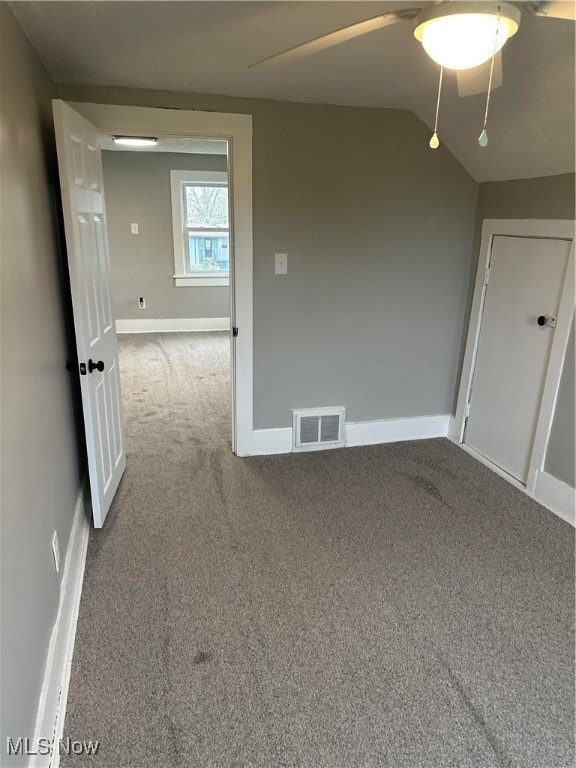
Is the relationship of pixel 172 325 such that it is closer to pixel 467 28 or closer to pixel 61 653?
pixel 61 653

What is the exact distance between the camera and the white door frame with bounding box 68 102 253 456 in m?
2.58

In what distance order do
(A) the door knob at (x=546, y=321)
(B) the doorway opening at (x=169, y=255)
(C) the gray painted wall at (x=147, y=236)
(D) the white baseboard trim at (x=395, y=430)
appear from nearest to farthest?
1. (A) the door knob at (x=546, y=321)
2. (D) the white baseboard trim at (x=395, y=430)
3. (B) the doorway opening at (x=169, y=255)
4. (C) the gray painted wall at (x=147, y=236)

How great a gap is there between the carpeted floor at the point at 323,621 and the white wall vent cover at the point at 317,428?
26 cm

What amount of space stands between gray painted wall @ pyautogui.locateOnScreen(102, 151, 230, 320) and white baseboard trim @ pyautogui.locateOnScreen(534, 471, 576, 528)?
4941mm

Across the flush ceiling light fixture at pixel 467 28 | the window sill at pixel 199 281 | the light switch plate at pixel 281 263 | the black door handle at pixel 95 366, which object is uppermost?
the flush ceiling light fixture at pixel 467 28

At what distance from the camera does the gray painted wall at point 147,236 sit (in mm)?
6102

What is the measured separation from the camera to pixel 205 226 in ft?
21.7

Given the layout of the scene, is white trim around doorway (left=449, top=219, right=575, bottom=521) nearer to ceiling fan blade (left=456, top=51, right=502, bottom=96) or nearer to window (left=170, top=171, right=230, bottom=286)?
ceiling fan blade (left=456, top=51, right=502, bottom=96)

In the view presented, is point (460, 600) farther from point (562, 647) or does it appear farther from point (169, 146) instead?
point (169, 146)

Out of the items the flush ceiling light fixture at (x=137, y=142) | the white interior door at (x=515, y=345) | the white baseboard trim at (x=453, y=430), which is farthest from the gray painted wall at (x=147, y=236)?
the white interior door at (x=515, y=345)

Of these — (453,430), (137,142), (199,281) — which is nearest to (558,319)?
(453,430)

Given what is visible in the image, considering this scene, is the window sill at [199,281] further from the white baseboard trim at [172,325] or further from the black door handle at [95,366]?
the black door handle at [95,366]

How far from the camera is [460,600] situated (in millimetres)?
2072

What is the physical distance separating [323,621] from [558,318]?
6.44 feet
